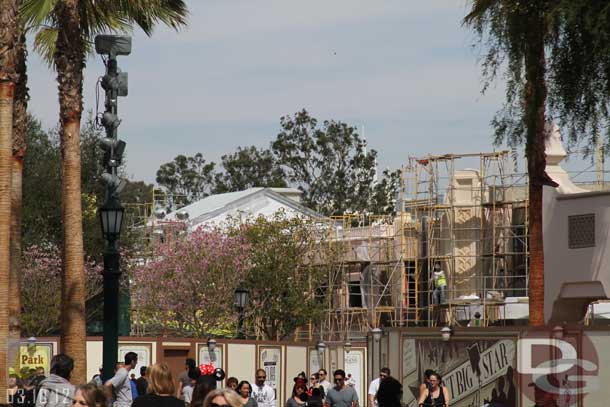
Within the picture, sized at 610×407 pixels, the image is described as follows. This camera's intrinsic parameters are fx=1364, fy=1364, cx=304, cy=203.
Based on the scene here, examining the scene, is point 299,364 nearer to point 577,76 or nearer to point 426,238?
point 426,238

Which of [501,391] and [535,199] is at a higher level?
[535,199]

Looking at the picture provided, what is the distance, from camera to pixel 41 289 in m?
53.4

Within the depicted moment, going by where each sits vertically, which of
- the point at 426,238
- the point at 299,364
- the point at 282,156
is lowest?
the point at 299,364

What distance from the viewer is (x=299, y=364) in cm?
3844

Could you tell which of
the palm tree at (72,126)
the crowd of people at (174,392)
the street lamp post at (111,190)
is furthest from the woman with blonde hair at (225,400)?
the palm tree at (72,126)

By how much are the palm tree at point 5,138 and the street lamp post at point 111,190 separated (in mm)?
1445

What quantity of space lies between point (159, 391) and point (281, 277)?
47.6 meters

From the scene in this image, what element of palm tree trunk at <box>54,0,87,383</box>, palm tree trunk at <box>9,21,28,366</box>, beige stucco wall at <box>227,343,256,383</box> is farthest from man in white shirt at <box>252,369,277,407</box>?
beige stucco wall at <box>227,343,256,383</box>

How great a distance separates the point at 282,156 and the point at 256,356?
57230 millimetres

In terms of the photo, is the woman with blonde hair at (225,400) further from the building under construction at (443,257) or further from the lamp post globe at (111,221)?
the building under construction at (443,257)

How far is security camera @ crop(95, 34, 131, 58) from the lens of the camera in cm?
2117

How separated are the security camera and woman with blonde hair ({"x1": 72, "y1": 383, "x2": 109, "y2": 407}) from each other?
12701 mm

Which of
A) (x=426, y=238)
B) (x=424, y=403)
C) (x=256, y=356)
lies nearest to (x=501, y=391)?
(x=424, y=403)

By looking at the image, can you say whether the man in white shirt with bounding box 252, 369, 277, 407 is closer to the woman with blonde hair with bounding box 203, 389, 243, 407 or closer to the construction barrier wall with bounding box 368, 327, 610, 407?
the construction barrier wall with bounding box 368, 327, 610, 407
